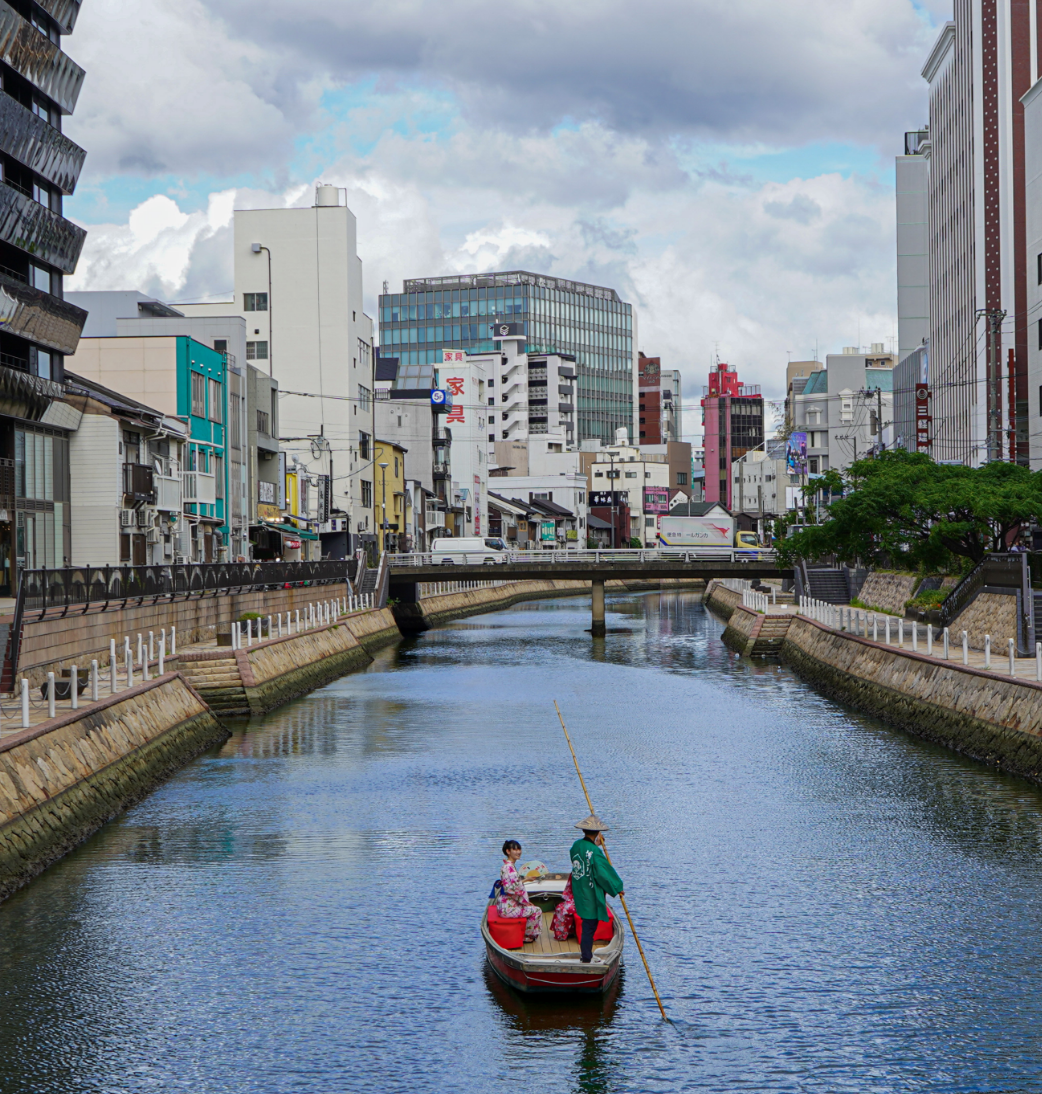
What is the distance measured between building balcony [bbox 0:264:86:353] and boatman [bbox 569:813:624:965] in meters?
37.9

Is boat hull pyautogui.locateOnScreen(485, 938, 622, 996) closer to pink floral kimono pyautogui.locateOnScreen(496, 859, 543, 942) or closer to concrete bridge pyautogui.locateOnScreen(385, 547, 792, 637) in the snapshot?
pink floral kimono pyautogui.locateOnScreen(496, 859, 543, 942)

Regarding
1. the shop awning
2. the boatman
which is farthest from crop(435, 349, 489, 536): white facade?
the boatman

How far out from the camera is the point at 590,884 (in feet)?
54.7

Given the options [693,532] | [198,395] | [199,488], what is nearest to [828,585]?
[199,488]

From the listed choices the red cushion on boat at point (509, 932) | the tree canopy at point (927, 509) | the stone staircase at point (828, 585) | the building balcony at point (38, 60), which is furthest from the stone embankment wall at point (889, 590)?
the red cushion on boat at point (509, 932)

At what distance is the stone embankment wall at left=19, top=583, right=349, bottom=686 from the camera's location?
34.4m

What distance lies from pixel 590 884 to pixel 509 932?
5.25 ft

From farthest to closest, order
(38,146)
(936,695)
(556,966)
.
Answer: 1. (38,146)
2. (936,695)
3. (556,966)

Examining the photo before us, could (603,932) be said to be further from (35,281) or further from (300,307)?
(300,307)

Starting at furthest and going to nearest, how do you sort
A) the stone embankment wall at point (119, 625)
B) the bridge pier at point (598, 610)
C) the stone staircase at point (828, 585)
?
the bridge pier at point (598, 610) < the stone staircase at point (828, 585) < the stone embankment wall at point (119, 625)

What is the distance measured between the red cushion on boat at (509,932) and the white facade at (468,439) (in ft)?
409

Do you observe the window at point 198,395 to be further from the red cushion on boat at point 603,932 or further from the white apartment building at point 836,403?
the white apartment building at point 836,403

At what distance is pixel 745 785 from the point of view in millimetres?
32812

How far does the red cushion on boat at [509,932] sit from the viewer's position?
57.5 feet
